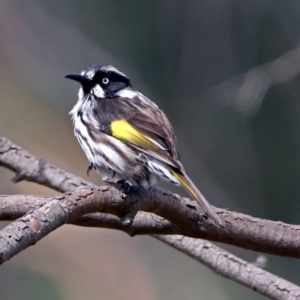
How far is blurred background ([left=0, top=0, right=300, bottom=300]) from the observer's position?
788cm

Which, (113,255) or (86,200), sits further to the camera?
(113,255)

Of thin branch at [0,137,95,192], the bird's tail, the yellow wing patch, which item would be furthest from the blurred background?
the bird's tail

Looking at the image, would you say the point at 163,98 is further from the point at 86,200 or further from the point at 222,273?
the point at 86,200

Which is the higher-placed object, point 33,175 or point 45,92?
point 45,92

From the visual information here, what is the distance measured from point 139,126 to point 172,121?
485 centimetres

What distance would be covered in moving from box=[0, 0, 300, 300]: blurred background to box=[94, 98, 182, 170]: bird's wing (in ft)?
10.4

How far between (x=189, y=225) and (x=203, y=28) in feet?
16.3

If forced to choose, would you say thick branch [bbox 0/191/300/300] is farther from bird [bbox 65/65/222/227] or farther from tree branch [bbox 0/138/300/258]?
bird [bbox 65/65/222/227]

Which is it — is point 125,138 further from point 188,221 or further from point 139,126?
point 188,221

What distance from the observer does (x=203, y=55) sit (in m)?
8.10

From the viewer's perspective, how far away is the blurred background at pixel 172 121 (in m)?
7.88

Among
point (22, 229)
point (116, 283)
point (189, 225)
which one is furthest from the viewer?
point (116, 283)

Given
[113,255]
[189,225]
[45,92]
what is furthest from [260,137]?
[189,225]

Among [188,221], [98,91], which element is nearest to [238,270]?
[188,221]
